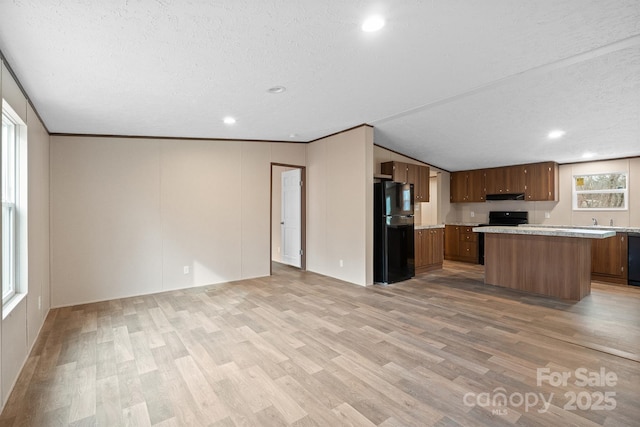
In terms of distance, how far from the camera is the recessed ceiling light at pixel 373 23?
1997 mm

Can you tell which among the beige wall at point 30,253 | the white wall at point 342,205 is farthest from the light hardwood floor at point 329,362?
the white wall at point 342,205

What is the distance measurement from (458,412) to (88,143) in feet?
17.3

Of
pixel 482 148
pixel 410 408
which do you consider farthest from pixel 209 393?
pixel 482 148

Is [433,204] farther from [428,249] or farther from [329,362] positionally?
[329,362]

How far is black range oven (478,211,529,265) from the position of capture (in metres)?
6.73

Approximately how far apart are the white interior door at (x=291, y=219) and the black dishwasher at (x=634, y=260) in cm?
582

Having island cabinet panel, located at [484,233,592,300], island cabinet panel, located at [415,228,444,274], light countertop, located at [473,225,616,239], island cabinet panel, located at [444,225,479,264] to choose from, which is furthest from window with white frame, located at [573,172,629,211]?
island cabinet panel, located at [415,228,444,274]

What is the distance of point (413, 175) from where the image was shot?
626cm

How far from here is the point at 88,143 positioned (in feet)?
13.9

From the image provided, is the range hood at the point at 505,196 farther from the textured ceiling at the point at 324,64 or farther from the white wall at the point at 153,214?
the white wall at the point at 153,214

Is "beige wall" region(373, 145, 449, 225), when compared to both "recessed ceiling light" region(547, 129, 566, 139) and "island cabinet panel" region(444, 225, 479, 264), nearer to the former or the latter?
"island cabinet panel" region(444, 225, 479, 264)

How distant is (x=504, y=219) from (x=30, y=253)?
8222 mm

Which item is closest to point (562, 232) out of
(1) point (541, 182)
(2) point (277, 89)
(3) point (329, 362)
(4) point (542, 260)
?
(4) point (542, 260)

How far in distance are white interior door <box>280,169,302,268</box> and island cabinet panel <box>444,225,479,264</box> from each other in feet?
13.0
